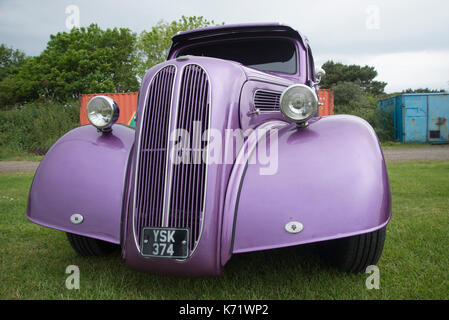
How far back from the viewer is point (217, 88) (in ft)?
7.16

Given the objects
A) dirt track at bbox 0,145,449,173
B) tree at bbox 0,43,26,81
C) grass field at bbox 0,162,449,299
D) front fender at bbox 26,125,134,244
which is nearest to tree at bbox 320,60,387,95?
dirt track at bbox 0,145,449,173

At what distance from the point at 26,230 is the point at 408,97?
56.5 feet

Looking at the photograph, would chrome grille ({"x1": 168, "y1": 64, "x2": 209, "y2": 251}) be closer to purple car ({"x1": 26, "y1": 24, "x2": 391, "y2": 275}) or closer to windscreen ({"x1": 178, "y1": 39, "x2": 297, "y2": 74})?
purple car ({"x1": 26, "y1": 24, "x2": 391, "y2": 275})

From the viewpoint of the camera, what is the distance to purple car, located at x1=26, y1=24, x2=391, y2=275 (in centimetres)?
194

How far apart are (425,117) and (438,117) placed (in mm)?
597

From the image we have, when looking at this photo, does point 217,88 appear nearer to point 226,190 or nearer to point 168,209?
point 226,190

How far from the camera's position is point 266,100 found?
9.24ft

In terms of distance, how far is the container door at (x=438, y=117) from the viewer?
1633cm

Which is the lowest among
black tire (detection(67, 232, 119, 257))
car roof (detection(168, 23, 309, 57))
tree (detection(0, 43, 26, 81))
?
black tire (detection(67, 232, 119, 257))

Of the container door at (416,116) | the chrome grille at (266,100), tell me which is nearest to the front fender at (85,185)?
the chrome grille at (266,100)

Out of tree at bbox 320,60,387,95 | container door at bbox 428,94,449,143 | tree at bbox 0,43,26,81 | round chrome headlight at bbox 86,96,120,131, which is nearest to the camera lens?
round chrome headlight at bbox 86,96,120,131

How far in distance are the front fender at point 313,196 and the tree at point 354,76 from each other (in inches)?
1649

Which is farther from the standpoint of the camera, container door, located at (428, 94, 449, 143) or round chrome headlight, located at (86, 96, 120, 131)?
container door, located at (428, 94, 449, 143)
